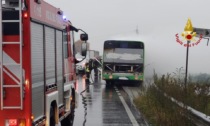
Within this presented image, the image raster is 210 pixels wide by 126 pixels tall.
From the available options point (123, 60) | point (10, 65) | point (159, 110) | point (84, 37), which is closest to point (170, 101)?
point (159, 110)

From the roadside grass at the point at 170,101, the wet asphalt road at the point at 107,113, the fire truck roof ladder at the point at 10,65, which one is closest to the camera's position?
the fire truck roof ladder at the point at 10,65

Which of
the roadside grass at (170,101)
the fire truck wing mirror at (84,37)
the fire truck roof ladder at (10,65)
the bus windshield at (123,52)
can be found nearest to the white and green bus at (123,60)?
the bus windshield at (123,52)

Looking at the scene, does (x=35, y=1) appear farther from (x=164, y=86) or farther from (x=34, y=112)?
(x=164, y=86)

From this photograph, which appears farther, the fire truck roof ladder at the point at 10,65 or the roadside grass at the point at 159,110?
the roadside grass at the point at 159,110

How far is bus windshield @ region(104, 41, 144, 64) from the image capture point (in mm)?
29938

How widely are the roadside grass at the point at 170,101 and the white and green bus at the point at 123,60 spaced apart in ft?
34.9

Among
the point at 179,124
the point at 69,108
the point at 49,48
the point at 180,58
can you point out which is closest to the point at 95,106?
the point at 69,108

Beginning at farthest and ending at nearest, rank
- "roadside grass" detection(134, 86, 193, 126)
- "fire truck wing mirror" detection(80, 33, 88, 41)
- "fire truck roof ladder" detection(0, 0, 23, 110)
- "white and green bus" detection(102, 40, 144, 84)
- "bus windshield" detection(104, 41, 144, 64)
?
"bus windshield" detection(104, 41, 144, 64)
"white and green bus" detection(102, 40, 144, 84)
"fire truck wing mirror" detection(80, 33, 88, 41)
"roadside grass" detection(134, 86, 193, 126)
"fire truck roof ladder" detection(0, 0, 23, 110)

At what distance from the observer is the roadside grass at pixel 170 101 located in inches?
447

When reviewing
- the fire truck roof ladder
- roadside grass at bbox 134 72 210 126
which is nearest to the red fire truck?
the fire truck roof ladder

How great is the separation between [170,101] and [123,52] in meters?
16.8

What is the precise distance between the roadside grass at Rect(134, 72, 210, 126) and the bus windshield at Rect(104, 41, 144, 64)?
1091cm

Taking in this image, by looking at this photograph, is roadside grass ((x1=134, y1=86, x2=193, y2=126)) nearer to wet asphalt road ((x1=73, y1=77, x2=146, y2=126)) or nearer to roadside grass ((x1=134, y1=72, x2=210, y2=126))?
roadside grass ((x1=134, y1=72, x2=210, y2=126))

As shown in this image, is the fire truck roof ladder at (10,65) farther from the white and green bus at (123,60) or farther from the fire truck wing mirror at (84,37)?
the white and green bus at (123,60)
